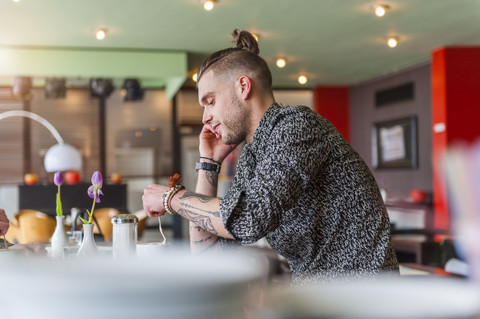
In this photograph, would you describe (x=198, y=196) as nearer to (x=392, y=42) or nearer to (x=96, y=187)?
Result: (x=96, y=187)

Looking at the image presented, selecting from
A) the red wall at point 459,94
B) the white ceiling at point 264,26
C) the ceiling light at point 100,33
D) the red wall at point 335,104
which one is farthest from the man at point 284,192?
the red wall at point 335,104

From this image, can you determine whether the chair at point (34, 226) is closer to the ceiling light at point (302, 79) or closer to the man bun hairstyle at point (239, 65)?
the man bun hairstyle at point (239, 65)

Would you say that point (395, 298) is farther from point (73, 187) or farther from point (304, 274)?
point (73, 187)

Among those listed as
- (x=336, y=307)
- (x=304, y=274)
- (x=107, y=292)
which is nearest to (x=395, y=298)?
(x=336, y=307)

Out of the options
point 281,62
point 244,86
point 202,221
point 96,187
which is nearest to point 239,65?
point 244,86

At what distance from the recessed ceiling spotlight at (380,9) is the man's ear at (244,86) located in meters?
4.10

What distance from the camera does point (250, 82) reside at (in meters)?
1.24

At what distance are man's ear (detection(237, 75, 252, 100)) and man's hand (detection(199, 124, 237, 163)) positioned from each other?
0.26m

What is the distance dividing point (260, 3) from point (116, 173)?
4.67m

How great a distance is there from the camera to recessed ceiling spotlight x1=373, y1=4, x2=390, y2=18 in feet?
16.3

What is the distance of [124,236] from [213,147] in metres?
0.35

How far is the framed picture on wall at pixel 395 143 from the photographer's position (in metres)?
7.74

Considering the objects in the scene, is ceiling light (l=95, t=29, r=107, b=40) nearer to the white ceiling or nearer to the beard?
the white ceiling

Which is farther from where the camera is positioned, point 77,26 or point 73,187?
point 73,187
